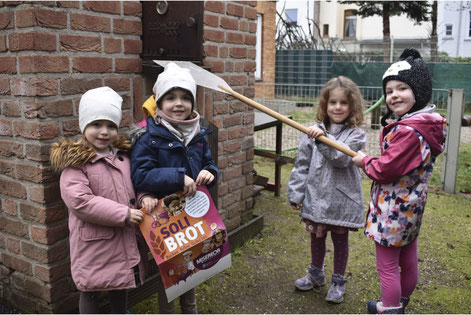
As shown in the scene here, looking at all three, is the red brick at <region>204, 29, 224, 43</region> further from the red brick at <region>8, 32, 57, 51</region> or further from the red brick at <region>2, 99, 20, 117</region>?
the red brick at <region>2, 99, 20, 117</region>

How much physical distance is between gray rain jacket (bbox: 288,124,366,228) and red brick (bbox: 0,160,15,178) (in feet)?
5.71

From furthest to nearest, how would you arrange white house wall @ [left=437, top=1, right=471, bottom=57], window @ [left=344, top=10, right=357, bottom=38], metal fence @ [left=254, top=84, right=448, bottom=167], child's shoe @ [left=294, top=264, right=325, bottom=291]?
1. window @ [left=344, top=10, right=357, bottom=38]
2. white house wall @ [left=437, top=1, right=471, bottom=57]
3. metal fence @ [left=254, top=84, right=448, bottom=167]
4. child's shoe @ [left=294, top=264, right=325, bottom=291]

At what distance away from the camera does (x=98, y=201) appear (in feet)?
6.30

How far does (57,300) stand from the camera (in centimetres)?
238

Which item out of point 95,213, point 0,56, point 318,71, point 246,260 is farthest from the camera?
point 318,71

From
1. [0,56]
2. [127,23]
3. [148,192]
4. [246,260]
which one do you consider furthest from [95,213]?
[246,260]

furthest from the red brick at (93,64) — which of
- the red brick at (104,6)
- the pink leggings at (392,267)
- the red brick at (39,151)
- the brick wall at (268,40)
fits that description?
the brick wall at (268,40)

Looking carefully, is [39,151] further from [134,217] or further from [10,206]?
[134,217]

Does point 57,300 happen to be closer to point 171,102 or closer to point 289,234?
point 171,102

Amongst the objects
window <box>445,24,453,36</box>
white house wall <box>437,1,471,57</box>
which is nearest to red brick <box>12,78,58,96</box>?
white house wall <box>437,1,471,57</box>

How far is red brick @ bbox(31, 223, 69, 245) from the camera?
2285 millimetres

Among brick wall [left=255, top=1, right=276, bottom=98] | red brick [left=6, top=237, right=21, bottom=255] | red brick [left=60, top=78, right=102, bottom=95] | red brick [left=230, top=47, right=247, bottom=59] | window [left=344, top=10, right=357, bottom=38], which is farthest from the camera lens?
window [left=344, top=10, right=357, bottom=38]

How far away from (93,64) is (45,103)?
36 cm

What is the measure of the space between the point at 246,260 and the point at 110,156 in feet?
5.74
